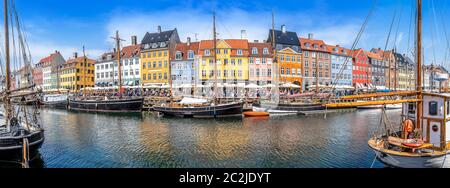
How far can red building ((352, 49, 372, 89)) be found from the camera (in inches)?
2552

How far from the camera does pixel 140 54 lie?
58.6 m

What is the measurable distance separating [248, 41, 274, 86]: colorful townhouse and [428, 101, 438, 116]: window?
131 feet

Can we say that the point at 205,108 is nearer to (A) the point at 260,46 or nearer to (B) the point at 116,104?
(B) the point at 116,104

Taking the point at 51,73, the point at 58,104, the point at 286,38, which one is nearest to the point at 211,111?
the point at 286,38

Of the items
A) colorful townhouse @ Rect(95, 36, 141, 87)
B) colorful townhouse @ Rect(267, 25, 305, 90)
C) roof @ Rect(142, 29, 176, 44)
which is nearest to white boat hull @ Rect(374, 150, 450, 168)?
colorful townhouse @ Rect(267, 25, 305, 90)

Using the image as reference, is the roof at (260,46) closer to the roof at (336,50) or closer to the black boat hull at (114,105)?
the roof at (336,50)

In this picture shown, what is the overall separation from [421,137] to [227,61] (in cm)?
4112

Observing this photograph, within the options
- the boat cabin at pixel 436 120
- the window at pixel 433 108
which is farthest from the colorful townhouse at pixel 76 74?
the window at pixel 433 108

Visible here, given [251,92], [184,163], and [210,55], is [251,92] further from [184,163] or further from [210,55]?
[184,163]

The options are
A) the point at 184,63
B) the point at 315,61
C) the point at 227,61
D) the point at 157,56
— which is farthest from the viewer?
the point at 315,61

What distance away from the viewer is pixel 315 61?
58219 millimetres

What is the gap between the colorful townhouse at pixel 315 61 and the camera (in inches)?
2239

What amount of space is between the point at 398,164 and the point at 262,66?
4204 cm
